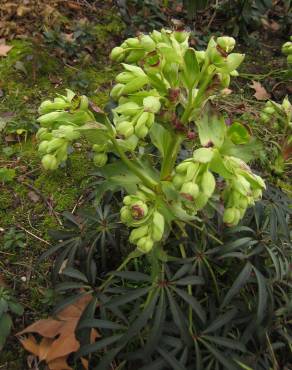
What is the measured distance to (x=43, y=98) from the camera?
2406mm

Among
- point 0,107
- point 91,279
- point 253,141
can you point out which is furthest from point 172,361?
point 0,107

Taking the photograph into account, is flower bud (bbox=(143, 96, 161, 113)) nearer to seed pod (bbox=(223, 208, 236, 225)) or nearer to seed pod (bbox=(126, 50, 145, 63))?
seed pod (bbox=(126, 50, 145, 63))

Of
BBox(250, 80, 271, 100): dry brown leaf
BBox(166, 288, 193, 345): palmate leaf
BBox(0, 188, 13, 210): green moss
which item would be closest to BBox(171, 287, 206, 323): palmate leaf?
BBox(166, 288, 193, 345): palmate leaf

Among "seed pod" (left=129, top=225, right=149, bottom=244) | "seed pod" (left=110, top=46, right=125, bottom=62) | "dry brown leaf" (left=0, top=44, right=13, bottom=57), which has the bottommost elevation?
"dry brown leaf" (left=0, top=44, right=13, bottom=57)

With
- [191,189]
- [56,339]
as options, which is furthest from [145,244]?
[56,339]

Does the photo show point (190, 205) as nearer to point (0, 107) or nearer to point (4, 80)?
point (0, 107)

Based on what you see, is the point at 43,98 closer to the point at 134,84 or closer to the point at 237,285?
the point at 134,84

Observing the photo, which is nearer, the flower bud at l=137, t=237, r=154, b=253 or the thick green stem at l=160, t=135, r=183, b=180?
the flower bud at l=137, t=237, r=154, b=253

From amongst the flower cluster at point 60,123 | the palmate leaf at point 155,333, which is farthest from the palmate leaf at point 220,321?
the flower cluster at point 60,123

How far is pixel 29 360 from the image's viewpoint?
5.06ft

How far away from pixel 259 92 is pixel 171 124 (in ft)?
5.43

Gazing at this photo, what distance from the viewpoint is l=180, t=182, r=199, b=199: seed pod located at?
1004mm

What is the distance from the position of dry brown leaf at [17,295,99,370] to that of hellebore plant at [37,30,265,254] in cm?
58

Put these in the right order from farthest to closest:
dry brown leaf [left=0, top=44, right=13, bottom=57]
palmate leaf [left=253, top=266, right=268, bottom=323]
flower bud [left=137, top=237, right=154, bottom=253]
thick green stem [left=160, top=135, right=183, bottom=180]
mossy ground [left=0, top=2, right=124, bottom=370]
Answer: dry brown leaf [left=0, top=44, right=13, bottom=57] < mossy ground [left=0, top=2, right=124, bottom=370] < palmate leaf [left=253, top=266, right=268, bottom=323] < thick green stem [left=160, top=135, right=183, bottom=180] < flower bud [left=137, top=237, right=154, bottom=253]
